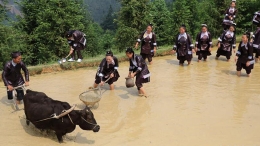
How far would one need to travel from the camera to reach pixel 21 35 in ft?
72.6

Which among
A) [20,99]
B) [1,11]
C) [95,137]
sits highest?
[1,11]

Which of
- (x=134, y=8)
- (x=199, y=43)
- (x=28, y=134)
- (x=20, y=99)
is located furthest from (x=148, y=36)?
(x=134, y=8)

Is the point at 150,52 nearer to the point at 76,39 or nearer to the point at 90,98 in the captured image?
the point at 76,39

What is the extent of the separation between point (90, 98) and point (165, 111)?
183cm

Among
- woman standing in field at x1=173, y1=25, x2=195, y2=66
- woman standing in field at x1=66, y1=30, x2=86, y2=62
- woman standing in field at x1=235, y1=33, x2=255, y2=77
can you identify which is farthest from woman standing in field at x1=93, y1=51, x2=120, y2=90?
woman standing in field at x1=235, y1=33, x2=255, y2=77

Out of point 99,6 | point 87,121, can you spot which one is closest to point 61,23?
point 87,121

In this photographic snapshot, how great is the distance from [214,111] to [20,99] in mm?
4808

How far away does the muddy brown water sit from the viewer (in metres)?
5.82

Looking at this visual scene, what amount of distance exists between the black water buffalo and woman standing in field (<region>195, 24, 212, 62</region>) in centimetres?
761

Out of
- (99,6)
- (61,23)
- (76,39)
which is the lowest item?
(76,39)

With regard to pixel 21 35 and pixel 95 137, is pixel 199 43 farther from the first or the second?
pixel 21 35

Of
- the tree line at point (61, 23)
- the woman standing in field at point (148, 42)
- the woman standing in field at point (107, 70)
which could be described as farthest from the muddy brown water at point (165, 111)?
the tree line at point (61, 23)

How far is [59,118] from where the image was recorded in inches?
216

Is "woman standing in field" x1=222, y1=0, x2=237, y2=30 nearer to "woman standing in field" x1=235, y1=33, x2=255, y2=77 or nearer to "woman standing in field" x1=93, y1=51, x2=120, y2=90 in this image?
"woman standing in field" x1=235, y1=33, x2=255, y2=77
